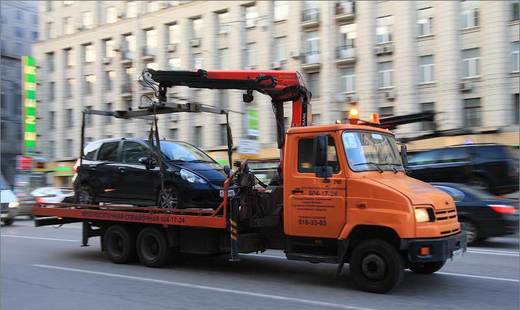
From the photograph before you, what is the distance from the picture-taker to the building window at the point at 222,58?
4181 centimetres

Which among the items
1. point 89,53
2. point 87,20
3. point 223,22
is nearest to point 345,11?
point 223,22

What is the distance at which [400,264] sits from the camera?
23.3 ft

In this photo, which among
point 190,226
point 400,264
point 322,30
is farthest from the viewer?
point 322,30

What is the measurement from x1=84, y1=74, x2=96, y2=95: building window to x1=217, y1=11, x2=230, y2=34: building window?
15.7m

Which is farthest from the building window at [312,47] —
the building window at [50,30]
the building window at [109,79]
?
the building window at [50,30]

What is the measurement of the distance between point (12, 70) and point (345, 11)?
48445 millimetres

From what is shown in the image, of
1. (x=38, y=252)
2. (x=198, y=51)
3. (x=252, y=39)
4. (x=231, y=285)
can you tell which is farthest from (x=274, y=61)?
(x=231, y=285)

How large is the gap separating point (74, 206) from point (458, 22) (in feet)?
86.9

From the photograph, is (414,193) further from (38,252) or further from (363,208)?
(38,252)

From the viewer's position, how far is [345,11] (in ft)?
117

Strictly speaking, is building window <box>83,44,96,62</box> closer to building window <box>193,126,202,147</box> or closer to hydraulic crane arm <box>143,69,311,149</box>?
building window <box>193,126,202,147</box>

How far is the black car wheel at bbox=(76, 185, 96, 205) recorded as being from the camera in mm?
11133

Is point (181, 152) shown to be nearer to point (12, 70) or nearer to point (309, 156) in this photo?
point (309, 156)

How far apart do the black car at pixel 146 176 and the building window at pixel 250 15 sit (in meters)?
30.5
